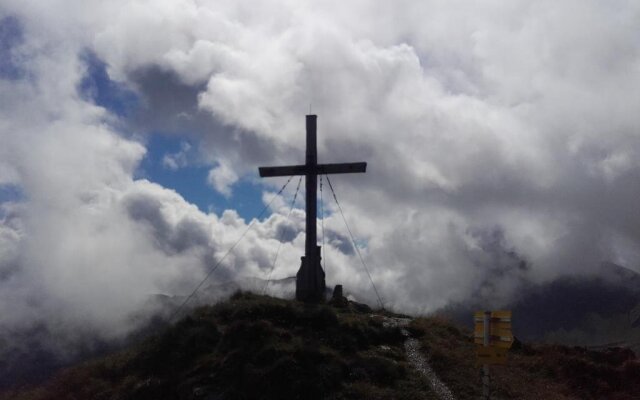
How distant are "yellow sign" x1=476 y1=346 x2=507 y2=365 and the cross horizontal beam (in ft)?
48.0

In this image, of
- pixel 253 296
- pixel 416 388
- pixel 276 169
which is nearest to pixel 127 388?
pixel 253 296

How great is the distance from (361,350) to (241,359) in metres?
4.14

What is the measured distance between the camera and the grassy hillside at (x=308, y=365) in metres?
17.5

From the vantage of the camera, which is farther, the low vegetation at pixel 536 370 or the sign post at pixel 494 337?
the low vegetation at pixel 536 370

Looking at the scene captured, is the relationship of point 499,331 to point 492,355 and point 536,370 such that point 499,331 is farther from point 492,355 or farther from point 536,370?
point 536,370

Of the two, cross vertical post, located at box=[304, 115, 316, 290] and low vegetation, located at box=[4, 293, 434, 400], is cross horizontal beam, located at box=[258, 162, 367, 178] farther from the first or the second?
low vegetation, located at box=[4, 293, 434, 400]

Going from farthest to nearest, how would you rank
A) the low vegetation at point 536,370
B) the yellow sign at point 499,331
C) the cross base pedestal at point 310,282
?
the cross base pedestal at point 310,282, the low vegetation at point 536,370, the yellow sign at point 499,331

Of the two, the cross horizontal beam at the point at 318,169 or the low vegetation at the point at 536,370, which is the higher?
the cross horizontal beam at the point at 318,169

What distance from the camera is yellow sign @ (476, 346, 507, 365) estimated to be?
38.0ft

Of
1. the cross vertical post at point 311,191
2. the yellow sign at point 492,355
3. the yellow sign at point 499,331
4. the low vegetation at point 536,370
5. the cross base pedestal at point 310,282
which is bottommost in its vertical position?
the low vegetation at point 536,370

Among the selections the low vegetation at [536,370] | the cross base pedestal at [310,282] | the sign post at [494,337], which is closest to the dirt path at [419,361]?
the low vegetation at [536,370]

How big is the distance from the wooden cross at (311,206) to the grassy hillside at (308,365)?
217 centimetres

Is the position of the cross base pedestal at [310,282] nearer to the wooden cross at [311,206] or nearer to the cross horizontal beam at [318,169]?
the wooden cross at [311,206]

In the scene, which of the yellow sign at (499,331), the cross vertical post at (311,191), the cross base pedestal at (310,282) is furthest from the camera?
the cross vertical post at (311,191)
